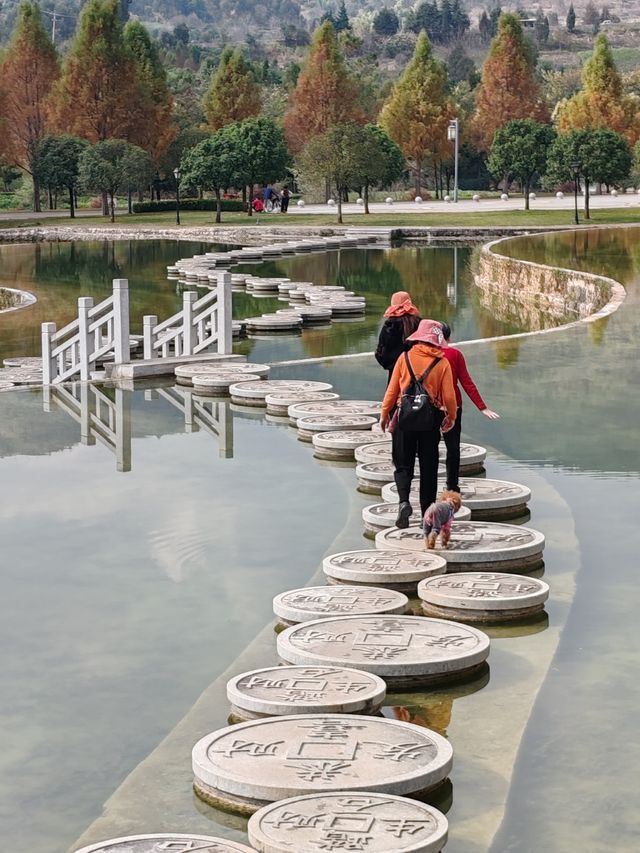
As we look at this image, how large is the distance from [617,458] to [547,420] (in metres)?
1.67

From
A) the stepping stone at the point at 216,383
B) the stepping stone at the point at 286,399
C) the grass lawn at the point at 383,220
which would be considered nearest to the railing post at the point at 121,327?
the stepping stone at the point at 216,383

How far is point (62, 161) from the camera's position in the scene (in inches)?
2562

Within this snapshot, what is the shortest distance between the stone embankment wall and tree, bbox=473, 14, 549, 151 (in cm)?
4490

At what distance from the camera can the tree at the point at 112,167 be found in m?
61.9

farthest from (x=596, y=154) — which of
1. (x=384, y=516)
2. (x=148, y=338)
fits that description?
(x=384, y=516)

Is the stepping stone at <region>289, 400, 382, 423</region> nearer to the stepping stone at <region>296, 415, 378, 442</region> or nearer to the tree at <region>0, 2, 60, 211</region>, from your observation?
the stepping stone at <region>296, 415, 378, 442</region>

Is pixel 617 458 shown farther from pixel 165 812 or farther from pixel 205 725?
pixel 165 812

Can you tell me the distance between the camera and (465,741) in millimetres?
6391

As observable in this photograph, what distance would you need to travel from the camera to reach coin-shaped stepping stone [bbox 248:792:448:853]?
5.13m

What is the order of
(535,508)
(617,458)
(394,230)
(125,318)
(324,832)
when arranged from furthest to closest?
(394,230)
(125,318)
(617,458)
(535,508)
(324,832)

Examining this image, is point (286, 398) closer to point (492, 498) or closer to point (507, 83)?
point (492, 498)

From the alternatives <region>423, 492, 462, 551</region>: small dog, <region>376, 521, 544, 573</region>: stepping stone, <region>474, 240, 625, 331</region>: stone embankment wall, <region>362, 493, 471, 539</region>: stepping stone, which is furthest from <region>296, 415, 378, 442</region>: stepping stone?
<region>474, 240, 625, 331</region>: stone embankment wall

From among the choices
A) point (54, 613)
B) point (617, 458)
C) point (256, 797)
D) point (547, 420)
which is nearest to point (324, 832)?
point (256, 797)

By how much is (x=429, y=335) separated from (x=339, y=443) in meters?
3.45
